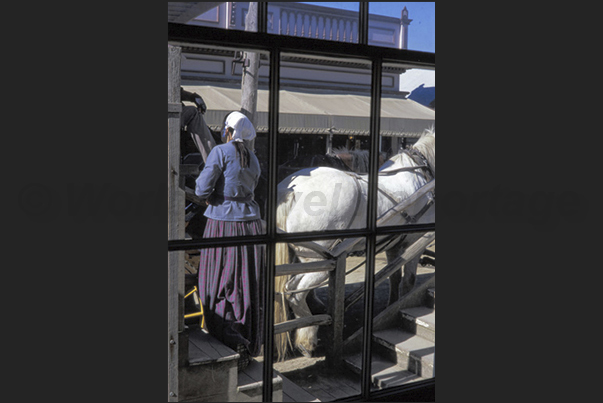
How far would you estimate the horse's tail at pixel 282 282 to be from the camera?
151cm

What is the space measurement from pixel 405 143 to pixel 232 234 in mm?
712

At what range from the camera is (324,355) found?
1.73 metres

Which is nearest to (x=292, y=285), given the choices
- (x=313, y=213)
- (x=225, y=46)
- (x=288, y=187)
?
(x=313, y=213)

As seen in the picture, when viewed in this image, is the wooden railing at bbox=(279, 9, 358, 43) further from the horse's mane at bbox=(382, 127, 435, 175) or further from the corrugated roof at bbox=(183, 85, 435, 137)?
the horse's mane at bbox=(382, 127, 435, 175)

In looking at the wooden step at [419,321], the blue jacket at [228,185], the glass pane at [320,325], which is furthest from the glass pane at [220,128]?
the wooden step at [419,321]

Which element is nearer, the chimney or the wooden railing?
the wooden railing

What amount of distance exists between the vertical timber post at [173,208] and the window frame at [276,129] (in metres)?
0.03

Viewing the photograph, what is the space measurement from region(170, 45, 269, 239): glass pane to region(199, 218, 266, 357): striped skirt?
0.9 inches

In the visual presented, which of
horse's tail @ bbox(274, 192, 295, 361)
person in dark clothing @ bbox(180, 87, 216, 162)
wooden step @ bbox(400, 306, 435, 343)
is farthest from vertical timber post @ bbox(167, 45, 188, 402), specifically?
wooden step @ bbox(400, 306, 435, 343)

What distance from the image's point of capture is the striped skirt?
142 centimetres

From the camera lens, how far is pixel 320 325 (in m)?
1.71

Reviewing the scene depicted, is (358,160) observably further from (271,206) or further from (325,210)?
(271,206)

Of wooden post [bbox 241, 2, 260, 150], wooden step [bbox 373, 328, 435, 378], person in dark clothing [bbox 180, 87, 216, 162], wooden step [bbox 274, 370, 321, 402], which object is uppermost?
wooden post [bbox 241, 2, 260, 150]

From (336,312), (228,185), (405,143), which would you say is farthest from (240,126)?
(336,312)
